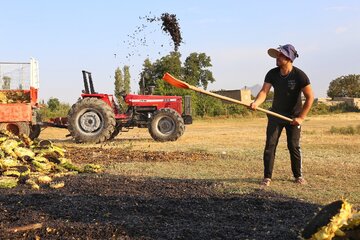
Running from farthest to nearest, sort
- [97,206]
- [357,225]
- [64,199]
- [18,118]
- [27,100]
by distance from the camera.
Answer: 1. [27,100]
2. [18,118]
3. [64,199]
4. [97,206]
5. [357,225]

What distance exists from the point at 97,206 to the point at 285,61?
3591mm

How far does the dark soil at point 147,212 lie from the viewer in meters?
3.97

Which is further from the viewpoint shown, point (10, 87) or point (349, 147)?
point (10, 87)

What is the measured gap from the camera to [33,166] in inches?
312

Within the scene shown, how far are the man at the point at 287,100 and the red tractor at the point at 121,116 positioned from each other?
8.49 metres

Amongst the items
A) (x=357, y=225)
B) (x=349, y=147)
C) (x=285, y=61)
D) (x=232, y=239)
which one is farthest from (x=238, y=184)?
(x=349, y=147)

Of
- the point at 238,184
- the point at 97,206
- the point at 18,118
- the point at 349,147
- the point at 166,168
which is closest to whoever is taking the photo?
the point at 97,206

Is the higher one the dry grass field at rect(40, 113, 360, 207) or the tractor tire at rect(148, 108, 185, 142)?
the tractor tire at rect(148, 108, 185, 142)

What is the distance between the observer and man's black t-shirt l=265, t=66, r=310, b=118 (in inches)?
279

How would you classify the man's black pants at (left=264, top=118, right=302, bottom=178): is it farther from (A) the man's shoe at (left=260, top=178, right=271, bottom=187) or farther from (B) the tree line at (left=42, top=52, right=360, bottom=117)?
(B) the tree line at (left=42, top=52, right=360, bottom=117)

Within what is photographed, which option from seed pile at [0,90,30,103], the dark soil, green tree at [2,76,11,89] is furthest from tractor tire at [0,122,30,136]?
the dark soil

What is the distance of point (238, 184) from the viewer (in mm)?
6977

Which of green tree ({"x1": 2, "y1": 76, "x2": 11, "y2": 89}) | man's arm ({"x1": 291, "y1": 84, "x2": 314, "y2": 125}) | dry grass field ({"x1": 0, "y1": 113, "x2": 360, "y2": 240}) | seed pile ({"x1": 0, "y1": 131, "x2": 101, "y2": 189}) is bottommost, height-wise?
dry grass field ({"x1": 0, "y1": 113, "x2": 360, "y2": 240})

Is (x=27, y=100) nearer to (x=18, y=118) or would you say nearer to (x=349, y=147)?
(x=18, y=118)
